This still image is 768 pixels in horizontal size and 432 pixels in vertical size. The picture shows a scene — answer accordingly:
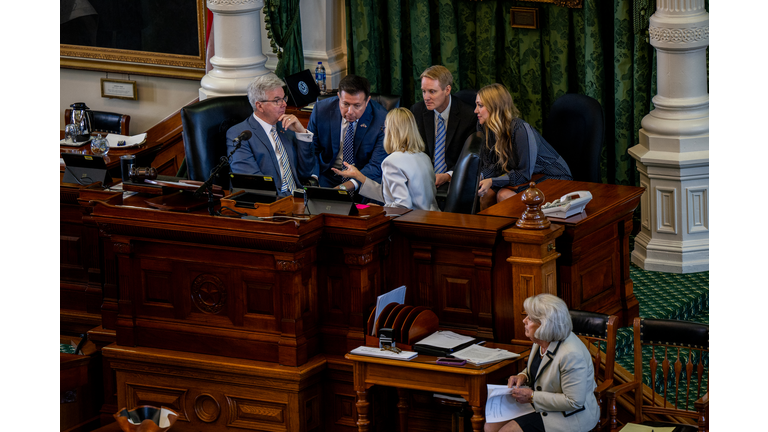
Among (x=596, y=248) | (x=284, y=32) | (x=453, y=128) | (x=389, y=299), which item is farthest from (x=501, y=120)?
(x=284, y=32)

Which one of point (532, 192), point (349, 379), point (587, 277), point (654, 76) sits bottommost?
point (349, 379)

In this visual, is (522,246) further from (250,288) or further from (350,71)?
(350,71)

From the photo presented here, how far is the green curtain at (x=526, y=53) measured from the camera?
287 inches

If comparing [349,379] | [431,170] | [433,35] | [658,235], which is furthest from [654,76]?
[349,379]

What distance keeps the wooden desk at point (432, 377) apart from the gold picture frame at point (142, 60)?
4636 millimetres

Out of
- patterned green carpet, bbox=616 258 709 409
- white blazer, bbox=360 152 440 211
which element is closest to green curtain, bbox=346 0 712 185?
patterned green carpet, bbox=616 258 709 409

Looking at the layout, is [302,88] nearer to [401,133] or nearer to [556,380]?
Answer: [401,133]

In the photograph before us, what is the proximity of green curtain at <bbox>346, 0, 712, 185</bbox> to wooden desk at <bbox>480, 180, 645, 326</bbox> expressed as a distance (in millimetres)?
1712

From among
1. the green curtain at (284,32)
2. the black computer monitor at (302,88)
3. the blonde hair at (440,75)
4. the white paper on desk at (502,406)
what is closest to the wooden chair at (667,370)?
the white paper on desk at (502,406)

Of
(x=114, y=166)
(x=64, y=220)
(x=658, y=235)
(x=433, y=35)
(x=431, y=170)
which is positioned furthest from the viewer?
(x=433, y=35)

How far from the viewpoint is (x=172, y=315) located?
5.25m

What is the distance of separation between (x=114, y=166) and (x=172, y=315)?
261 centimetres

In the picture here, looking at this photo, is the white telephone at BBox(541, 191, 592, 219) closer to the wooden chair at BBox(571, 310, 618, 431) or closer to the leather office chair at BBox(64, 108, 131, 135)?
the wooden chair at BBox(571, 310, 618, 431)

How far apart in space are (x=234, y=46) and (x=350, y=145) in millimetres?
1717
